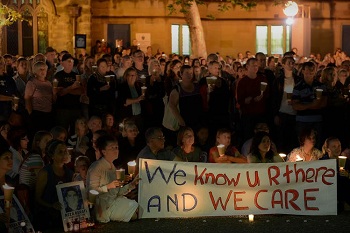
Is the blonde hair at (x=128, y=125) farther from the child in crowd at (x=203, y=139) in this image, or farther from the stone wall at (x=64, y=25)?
the stone wall at (x=64, y=25)

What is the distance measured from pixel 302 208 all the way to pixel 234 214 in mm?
843

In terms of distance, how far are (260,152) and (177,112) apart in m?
2.87

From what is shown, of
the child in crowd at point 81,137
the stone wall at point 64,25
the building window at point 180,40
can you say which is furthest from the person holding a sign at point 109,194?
the building window at point 180,40

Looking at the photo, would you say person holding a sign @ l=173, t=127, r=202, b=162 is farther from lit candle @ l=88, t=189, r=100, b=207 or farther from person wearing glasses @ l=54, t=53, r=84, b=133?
person wearing glasses @ l=54, t=53, r=84, b=133

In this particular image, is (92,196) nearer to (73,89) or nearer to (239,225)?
(239,225)

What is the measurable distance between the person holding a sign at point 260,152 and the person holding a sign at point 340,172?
27.3 inches

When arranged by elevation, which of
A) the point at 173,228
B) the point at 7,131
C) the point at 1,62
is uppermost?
the point at 1,62

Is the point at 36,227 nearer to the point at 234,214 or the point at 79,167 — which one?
the point at 79,167

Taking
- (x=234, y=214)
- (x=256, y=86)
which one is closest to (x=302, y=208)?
(x=234, y=214)

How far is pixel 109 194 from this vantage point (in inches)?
388

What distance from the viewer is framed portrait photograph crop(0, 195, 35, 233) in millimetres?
8961

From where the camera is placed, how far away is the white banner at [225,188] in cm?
988

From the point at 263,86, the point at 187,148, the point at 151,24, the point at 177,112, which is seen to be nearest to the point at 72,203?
the point at 187,148

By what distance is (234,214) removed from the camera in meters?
9.88
